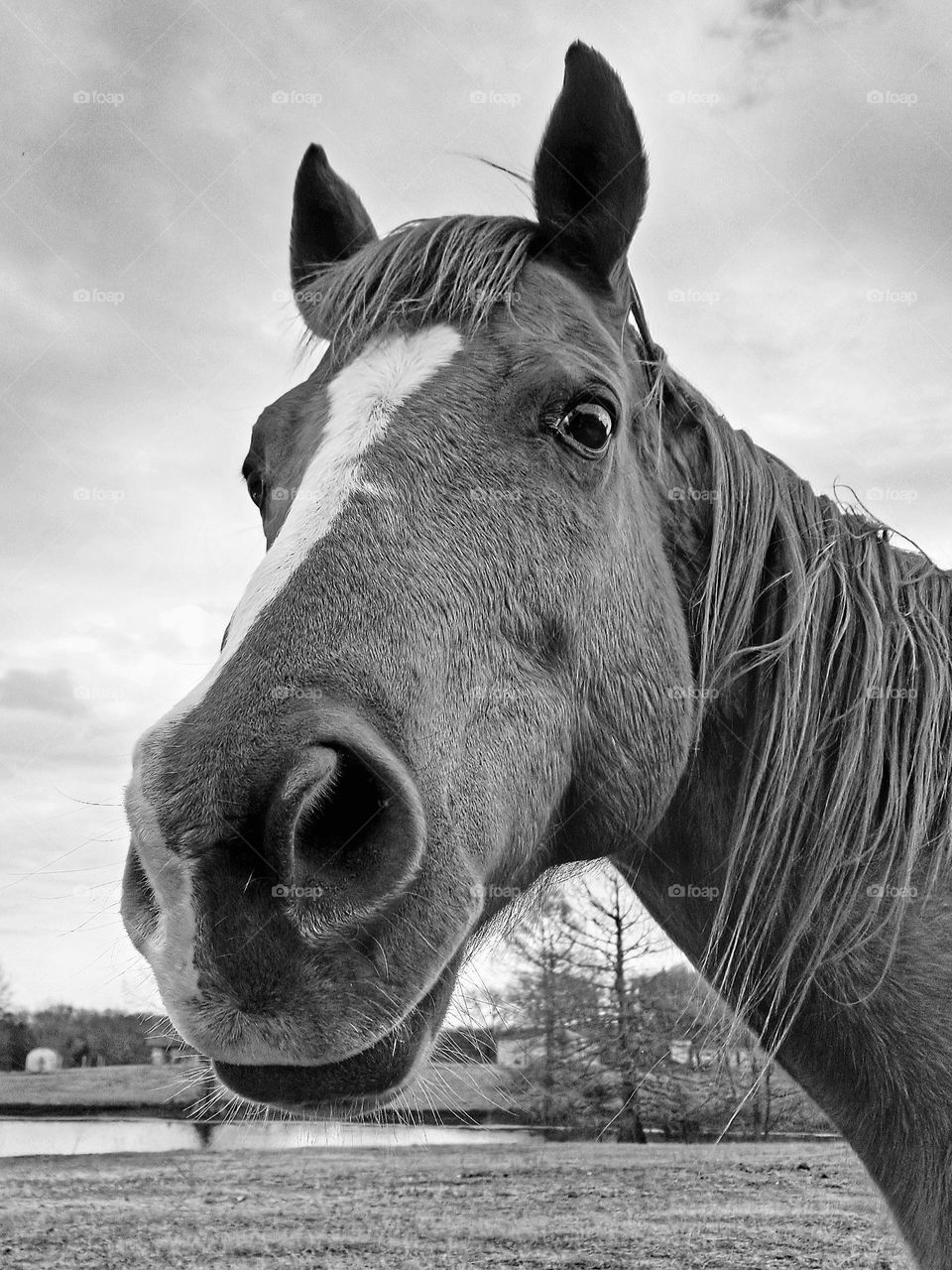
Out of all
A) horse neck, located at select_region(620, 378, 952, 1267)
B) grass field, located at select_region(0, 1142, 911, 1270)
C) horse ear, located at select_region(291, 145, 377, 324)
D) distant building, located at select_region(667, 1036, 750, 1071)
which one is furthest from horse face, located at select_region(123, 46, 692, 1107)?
grass field, located at select_region(0, 1142, 911, 1270)

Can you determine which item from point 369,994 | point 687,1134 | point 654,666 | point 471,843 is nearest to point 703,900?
point 654,666

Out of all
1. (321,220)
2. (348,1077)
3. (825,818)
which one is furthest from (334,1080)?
(321,220)

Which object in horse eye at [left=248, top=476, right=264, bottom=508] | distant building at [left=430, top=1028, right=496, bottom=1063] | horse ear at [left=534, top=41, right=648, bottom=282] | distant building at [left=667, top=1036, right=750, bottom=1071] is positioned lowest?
distant building at [left=667, top=1036, right=750, bottom=1071]

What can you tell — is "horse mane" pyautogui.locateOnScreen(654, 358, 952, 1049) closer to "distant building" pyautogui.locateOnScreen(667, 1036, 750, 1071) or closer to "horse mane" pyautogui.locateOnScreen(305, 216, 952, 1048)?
"horse mane" pyautogui.locateOnScreen(305, 216, 952, 1048)

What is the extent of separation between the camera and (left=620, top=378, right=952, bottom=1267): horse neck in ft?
7.35

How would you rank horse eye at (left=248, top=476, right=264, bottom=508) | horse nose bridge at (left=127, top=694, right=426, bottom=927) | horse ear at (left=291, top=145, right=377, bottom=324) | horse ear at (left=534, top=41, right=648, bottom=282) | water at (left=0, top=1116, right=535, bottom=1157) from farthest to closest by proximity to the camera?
1. water at (left=0, top=1116, right=535, bottom=1157)
2. horse ear at (left=291, top=145, right=377, bottom=324)
3. horse eye at (left=248, top=476, right=264, bottom=508)
4. horse ear at (left=534, top=41, right=648, bottom=282)
5. horse nose bridge at (left=127, top=694, right=426, bottom=927)

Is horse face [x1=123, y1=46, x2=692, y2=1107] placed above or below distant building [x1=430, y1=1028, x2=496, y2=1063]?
above

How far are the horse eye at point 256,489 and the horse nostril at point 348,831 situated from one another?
139 cm

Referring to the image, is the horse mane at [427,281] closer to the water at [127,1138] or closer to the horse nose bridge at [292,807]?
the horse nose bridge at [292,807]

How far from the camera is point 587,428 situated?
2.30 m

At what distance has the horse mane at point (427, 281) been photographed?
2396mm

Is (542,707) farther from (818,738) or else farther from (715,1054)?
(715,1054)

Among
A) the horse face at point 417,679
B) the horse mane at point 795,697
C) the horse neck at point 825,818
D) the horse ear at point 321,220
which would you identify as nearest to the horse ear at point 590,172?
the horse face at point 417,679

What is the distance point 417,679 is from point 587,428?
0.85m
